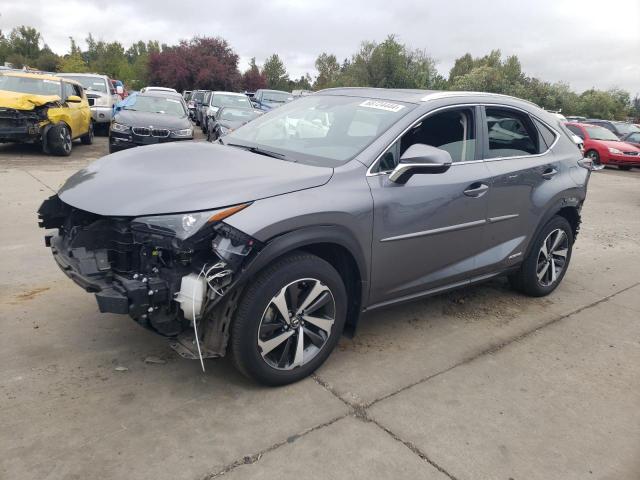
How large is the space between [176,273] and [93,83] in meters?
16.1

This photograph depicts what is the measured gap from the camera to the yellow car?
10.2m

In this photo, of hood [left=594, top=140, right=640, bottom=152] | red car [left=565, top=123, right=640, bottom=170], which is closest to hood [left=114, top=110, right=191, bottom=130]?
red car [left=565, top=123, right=640, bottom=170]

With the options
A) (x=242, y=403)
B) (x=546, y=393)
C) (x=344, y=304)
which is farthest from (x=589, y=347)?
(x=242, y=403)

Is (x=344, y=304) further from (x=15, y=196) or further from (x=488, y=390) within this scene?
(x=15, y=196)

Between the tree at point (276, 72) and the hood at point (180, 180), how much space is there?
229ft

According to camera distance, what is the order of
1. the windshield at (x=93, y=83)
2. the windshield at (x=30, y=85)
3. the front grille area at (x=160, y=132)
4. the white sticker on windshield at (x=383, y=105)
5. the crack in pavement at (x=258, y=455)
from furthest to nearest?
the windshield at (x=93, y=83) < the front grille area at (x=160, y=132) < the windshield at (x=30, y=85) < the white sticker on windshield at (x=383, y=105) < the crack in pavement at (x=258, y=455)

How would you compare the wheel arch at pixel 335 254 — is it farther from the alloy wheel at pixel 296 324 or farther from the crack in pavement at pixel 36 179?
the crack in pavement at pixel 36 179

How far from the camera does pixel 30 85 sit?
36.7 ft

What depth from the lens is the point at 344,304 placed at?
3281 millimetres

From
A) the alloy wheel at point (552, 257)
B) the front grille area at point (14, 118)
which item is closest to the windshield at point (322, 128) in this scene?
the alloy wheel at point (552, 257)

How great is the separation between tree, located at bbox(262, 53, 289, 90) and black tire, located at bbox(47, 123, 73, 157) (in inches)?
2412

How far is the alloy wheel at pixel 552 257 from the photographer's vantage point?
4.85m

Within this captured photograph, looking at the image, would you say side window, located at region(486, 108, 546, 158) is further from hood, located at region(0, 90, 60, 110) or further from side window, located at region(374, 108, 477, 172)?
hood, located at region(0, 90, 60, 110)

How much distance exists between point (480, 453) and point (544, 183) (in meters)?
2.64
